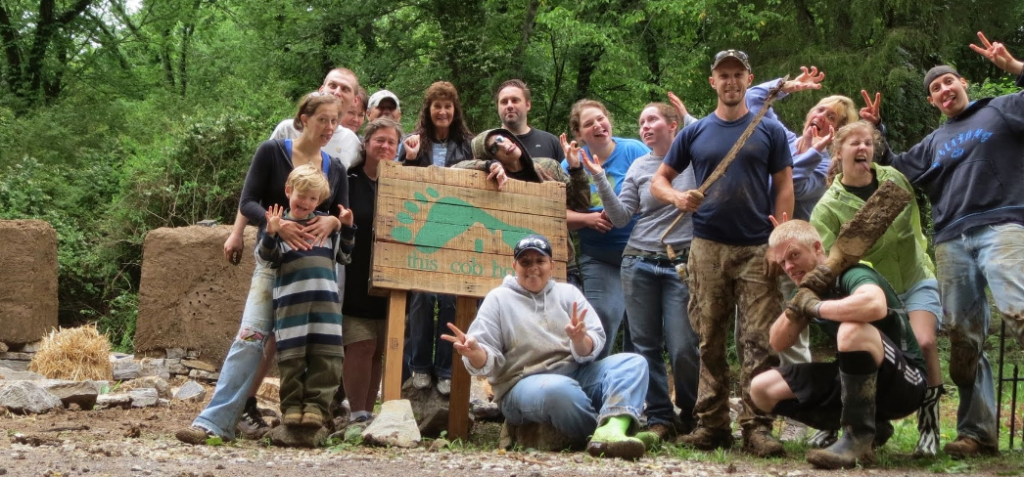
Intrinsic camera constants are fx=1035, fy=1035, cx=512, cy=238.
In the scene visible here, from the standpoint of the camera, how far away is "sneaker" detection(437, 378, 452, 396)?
6.06m

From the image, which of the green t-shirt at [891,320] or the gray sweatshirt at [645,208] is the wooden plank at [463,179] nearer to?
the gray sweatshirt at [645,208]

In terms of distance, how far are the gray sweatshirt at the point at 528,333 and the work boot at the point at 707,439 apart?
0.68 metres

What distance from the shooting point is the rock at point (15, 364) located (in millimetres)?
11039

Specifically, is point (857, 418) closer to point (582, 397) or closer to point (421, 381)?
point (582, 397)

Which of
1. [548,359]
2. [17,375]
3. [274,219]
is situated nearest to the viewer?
[274,219]

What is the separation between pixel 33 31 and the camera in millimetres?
22359

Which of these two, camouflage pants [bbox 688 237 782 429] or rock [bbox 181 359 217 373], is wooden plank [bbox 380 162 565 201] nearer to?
camouflage pants [bbox 688 237 782 429]

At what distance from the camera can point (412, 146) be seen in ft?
20.1

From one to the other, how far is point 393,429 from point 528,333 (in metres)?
0.85

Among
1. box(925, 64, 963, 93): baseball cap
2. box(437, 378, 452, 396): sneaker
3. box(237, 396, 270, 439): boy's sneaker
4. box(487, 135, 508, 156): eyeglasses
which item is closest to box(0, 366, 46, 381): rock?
box(237, 396, 270, 439): boy's sneaker

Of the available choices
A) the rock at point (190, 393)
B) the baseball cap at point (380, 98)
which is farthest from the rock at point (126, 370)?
the baseball cap at point (380, 98)

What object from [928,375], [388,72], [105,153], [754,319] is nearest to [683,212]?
[754,319]

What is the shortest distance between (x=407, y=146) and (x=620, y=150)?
1.44 meters

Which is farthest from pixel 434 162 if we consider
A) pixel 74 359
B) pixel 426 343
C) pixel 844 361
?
pixel 74 359
